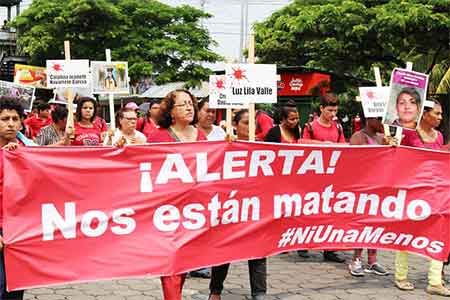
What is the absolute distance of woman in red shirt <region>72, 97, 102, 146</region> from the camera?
6.51 metres

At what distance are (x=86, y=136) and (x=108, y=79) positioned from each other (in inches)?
24.1

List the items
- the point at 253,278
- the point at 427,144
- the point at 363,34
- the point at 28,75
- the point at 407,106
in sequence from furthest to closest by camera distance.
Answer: the point at 363,34
the point at 28,75
the point at 427,144
the point at 407,106
the point at 253,278

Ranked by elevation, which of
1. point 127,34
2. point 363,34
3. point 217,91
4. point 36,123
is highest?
point 127,34

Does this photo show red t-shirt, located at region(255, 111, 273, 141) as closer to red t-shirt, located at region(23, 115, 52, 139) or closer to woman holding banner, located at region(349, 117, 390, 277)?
woman holding banner, located at region(349, 117, 390, 277)

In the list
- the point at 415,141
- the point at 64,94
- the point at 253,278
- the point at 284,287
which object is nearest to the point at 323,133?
the point at 415,141

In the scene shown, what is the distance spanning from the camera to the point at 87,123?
6.72m

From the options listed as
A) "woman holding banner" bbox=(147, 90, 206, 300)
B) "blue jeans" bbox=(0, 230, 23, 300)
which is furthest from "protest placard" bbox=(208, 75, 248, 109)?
"blue jeans" bbox=(0, 230, 23, 300)

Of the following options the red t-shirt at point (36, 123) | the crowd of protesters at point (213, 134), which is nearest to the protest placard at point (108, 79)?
the crowd of protesters at point (213, 134)

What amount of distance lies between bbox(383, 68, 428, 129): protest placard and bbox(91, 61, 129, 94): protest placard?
2641 millimetres

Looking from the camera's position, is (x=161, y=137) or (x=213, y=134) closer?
(x=161, y=137)

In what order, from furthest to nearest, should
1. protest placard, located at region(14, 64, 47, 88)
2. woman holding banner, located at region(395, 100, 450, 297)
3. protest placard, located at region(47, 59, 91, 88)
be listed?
protest placard, located at region(14, 64, 47, 88)
protest placard, located at region(47, 59, 91, 88)
woman holding banner, located at region(395, 100, 450, 297)

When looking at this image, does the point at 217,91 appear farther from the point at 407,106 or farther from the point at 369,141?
the point at 407,106

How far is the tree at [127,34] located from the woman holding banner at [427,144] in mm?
22909

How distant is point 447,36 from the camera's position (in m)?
19.5
